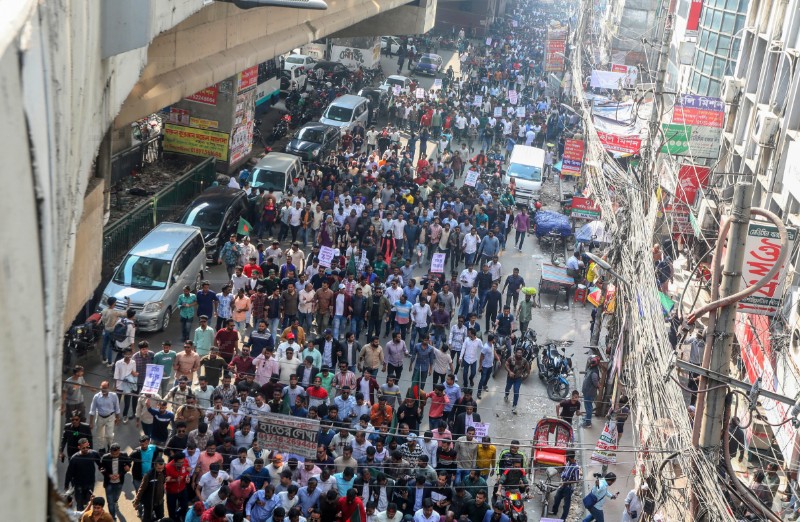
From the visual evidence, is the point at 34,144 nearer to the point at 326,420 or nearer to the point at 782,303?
the point at 326,420

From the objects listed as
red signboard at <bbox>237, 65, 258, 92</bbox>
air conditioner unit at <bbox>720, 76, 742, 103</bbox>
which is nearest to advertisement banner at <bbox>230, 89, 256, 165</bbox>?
red signboard at <bbox>237, 65, 258, 92</bbox>

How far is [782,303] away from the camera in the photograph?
16.2 metres


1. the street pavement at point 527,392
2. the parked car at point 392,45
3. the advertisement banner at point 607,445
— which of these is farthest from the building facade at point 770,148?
the parked car at point 392,45

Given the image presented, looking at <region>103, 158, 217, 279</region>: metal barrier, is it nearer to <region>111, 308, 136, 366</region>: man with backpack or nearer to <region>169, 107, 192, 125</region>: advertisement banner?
<region>169, 107, 192, 125</region>: advertisement banner

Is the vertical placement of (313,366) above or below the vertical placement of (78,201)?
below

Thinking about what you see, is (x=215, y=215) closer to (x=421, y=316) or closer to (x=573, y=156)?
(x=421, y=316)

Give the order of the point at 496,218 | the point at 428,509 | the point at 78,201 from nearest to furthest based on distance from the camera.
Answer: the point at 78,201 < the point at 428,509 < the point at 496,218

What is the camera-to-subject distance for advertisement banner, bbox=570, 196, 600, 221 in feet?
78.6

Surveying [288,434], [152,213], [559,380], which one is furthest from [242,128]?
[288,434]

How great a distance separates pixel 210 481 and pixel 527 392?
7676 mm

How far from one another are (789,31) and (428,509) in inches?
529

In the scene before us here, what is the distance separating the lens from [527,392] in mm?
17938

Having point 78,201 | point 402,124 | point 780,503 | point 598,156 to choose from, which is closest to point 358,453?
point 780,503

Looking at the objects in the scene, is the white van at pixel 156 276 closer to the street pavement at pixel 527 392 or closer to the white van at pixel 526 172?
the street pavement at pixel 527 392
